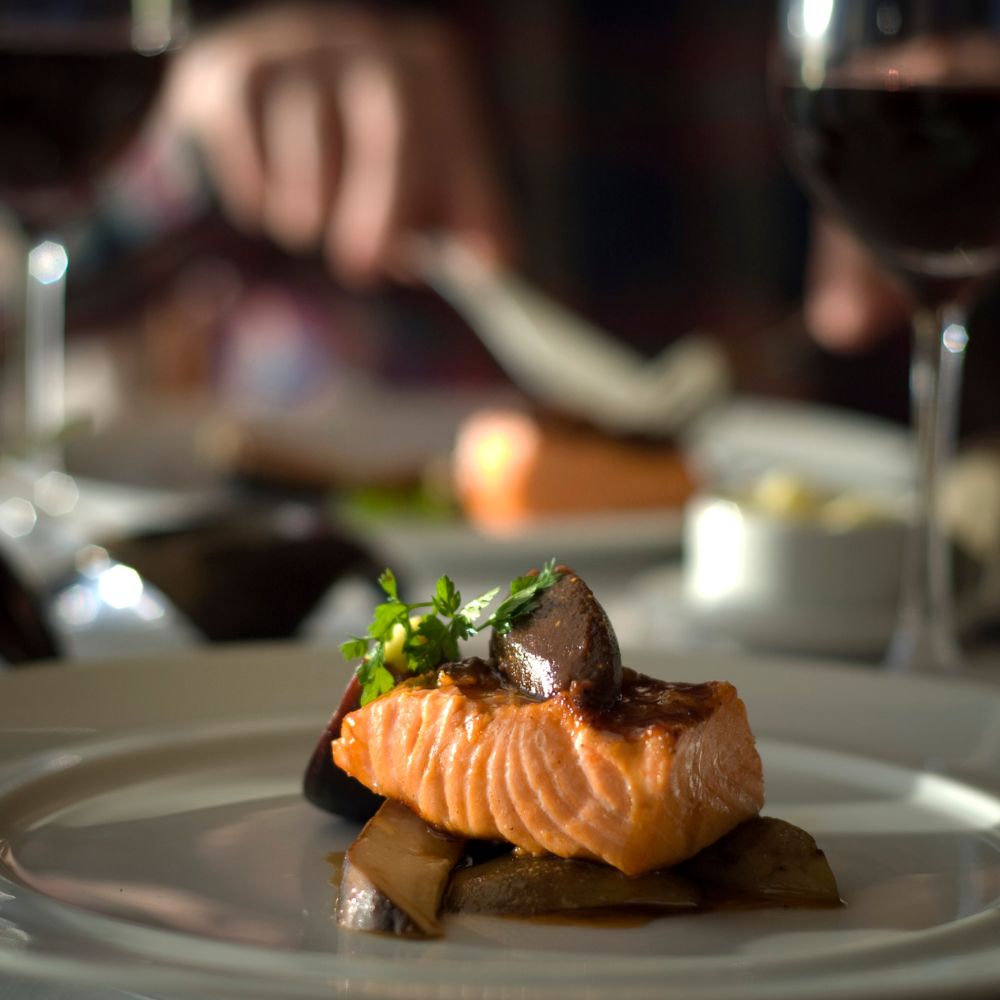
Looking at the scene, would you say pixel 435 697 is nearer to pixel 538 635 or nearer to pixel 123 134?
pixel 538 635

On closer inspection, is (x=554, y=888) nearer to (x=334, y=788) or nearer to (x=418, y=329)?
(x=334, y=788)

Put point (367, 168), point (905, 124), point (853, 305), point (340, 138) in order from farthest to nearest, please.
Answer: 1. point (340, 138)
2. point (367, 168)
3. point (853, 305)
4. point (905, 124)

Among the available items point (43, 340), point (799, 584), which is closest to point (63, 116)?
point (43, 340)

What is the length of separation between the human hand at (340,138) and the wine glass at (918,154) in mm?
2329

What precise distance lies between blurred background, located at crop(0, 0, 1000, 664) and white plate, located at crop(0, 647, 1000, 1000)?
0.89ft

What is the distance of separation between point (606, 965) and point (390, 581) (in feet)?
1.15

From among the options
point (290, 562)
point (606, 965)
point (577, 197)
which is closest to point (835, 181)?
point (290, 562)

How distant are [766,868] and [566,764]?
12 cm

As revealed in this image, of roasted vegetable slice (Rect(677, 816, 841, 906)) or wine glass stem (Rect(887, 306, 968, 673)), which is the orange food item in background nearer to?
wine glass stem (Rect(887, 306, 968, 673))

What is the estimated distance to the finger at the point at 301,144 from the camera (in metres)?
3.90

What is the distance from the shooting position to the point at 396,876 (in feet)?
2.43

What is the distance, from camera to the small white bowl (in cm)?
147

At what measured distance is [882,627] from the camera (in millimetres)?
1469

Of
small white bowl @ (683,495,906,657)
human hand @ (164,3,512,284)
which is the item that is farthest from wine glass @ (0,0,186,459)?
human hand @ (164,3,512,284)
